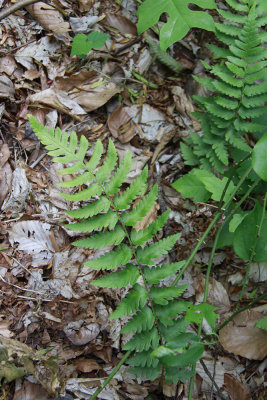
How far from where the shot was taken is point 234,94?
2623 mm

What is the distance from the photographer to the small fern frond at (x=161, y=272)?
204 centimetres

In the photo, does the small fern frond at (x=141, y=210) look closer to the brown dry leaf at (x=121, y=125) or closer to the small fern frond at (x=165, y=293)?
the small fern frond at (x=165, y=293)

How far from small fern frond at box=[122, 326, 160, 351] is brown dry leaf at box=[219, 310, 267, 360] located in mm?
792

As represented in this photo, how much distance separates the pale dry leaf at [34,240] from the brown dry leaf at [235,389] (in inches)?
62.4

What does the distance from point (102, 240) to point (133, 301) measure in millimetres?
404

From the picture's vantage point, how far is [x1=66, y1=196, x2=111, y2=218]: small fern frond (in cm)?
193

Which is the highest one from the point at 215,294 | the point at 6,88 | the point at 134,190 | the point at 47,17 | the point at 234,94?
the point at 47,17

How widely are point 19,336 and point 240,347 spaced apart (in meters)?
1.61

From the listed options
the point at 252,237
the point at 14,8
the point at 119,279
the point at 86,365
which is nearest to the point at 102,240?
the point at 119,279

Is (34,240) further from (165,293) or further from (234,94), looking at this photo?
(234,94)

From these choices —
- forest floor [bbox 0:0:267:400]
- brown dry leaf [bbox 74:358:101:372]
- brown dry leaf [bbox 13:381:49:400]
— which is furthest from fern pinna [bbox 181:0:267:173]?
brown dry leaf [bbox 13:381:49:400]

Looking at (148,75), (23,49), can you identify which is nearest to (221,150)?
(148,75)

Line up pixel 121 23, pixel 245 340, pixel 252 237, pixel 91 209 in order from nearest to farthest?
pixel 91 209 → pixel 252 237 → pixel 245 340 → pixel 121 23

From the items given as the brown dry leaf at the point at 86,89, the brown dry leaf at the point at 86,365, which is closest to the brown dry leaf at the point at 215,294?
the brown dry leaf at the point at 86,365
